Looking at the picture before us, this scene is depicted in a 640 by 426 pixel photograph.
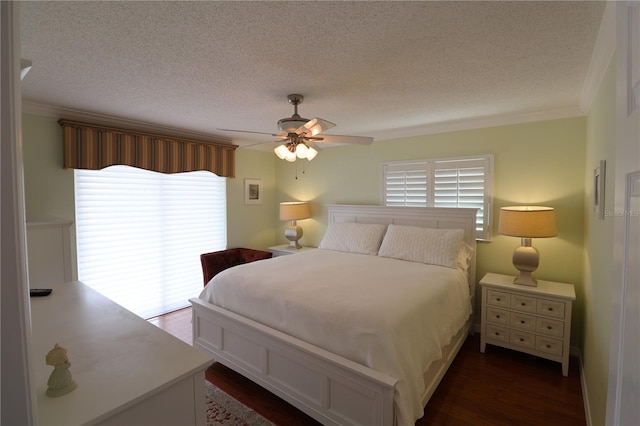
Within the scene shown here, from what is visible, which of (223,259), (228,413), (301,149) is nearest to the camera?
(228,413)

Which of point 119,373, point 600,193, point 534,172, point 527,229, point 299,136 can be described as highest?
point 299,136

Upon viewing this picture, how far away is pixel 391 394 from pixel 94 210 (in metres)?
3.35

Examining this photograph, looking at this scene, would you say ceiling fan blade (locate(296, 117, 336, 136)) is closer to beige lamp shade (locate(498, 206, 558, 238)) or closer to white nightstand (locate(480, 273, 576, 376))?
beige lamp shade (locate(498, 206, 558, 238))

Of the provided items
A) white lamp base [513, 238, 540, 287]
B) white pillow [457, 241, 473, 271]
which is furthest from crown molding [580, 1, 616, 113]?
white pillow [457, 241, 473, 271]

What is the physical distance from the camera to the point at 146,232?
11.6 ft

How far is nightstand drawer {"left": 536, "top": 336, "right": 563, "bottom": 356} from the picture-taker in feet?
7.97

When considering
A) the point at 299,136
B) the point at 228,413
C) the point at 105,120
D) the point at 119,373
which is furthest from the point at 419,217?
the point at 105,120

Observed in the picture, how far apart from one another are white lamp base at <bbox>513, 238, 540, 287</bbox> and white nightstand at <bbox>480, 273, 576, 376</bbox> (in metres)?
0.07

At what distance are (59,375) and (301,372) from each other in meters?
1.34

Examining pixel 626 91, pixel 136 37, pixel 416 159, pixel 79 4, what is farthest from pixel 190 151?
pixel 626 91

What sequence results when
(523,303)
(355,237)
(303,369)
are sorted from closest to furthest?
(303,369) → (523,303) → (355,237)

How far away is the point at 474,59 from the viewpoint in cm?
177

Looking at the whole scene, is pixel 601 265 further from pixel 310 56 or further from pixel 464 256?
pixel 310 56

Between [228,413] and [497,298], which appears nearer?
[228,413]
